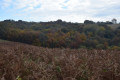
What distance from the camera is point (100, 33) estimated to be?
49844 mm

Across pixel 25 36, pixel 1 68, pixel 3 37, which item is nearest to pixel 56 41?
pixel 25 36

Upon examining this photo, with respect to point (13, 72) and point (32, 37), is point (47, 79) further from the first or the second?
point (32, 37)

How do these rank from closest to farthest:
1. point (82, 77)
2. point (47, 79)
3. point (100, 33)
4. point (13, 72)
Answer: point (47, 79) < point (13, 72) < point (82, 77) < point (100, 33)

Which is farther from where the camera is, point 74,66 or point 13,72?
point 74,66

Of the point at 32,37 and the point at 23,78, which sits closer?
the point at 23,78

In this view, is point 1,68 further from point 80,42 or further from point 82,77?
point 80,42

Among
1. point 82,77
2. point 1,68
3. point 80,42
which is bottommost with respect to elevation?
point 80,42

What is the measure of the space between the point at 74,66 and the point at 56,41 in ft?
119

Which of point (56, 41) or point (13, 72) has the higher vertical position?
point (13, 72)

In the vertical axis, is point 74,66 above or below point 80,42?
above

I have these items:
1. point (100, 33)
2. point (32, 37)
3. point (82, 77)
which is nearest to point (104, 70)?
point (82, 77)

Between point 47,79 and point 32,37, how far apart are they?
39.4m

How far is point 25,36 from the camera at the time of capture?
139ft

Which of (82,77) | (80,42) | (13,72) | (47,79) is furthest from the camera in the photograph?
(80,42)
